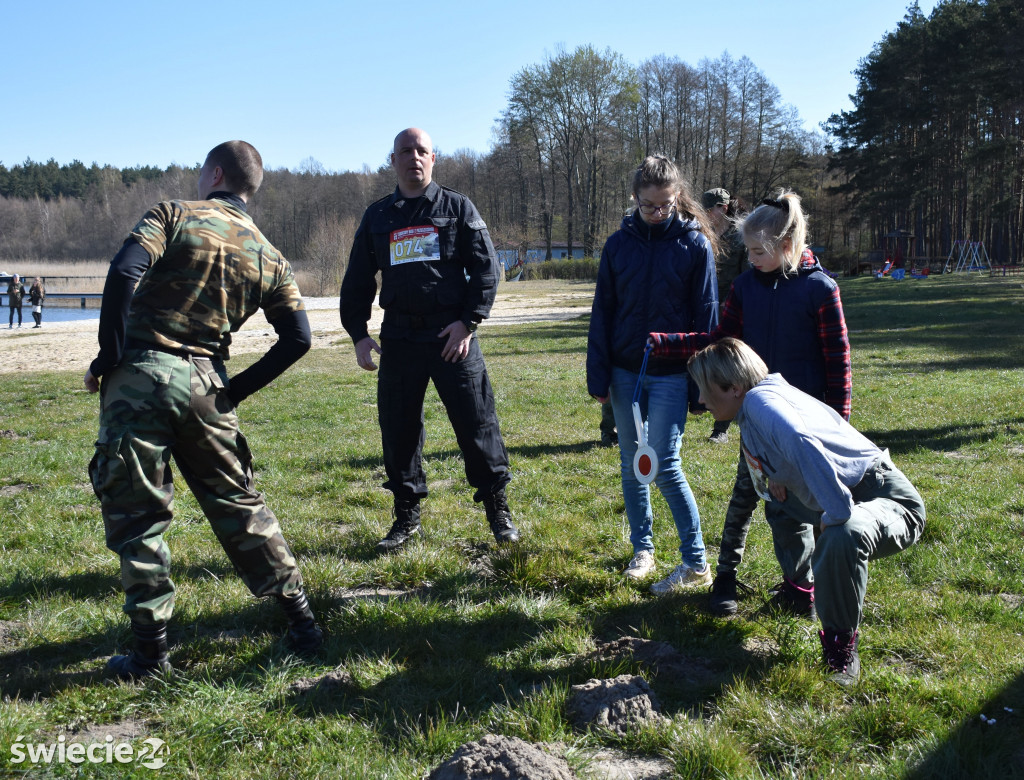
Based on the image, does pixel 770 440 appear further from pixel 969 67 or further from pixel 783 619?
pixel 969 67

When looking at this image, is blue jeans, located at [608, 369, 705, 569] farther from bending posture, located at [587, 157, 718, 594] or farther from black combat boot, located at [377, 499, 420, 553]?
black combat boot, located at [377, 499, 420, 553]

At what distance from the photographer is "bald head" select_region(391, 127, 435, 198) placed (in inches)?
175

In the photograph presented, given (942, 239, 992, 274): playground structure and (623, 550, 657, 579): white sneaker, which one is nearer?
(623, 550, 657, 579): white sneaker

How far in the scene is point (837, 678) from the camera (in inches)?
118

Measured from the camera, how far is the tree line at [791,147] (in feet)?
128

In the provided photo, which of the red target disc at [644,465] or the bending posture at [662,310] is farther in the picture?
the bending posture at [662,310]

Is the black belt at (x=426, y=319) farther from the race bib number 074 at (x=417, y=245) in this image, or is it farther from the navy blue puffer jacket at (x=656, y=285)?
the navy blue puffer jacket at (x=656, y=285)

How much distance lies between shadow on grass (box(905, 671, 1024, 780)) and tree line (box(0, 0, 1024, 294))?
2161cm

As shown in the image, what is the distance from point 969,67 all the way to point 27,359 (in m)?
42.8

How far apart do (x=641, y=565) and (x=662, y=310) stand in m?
1.37

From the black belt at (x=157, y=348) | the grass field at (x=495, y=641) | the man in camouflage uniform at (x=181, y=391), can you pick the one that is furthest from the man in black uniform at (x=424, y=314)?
the black belt at (x=157, y=348)

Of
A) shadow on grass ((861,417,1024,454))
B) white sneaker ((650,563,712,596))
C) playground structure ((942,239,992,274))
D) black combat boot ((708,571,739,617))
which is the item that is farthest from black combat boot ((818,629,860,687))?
playground structure ((942,239,992,274))

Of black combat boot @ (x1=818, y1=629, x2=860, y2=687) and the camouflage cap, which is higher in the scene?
the camouflage cap

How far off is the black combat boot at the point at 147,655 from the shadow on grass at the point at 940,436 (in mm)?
6232
